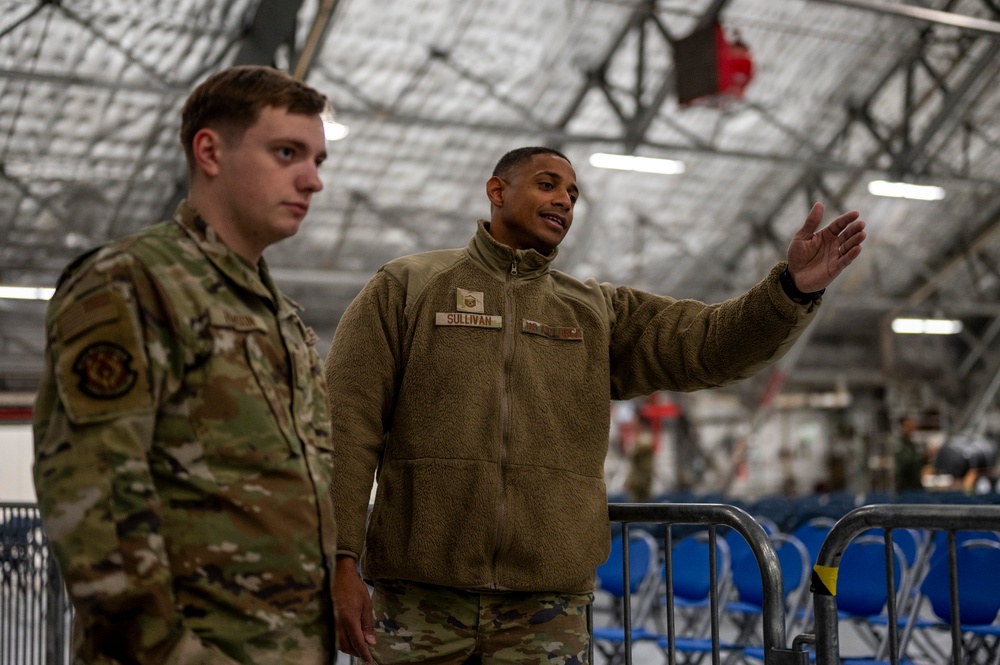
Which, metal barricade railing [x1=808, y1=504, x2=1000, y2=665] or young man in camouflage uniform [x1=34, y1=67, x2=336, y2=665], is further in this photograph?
metal barricade railing [x1=808, y1=504, x2=1000, y2=665]

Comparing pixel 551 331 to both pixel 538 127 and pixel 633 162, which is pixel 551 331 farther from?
pixel 538 127

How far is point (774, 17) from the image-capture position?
14.7 m

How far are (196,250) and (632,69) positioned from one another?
13873mm

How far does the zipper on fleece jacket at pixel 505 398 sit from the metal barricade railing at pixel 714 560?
568 mm

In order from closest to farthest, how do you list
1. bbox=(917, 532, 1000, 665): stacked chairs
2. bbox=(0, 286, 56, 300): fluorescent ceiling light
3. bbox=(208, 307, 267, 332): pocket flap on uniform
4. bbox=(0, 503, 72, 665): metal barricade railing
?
bbox=(208, 307, 267, 332): pocket flap on uniform
bbox=(0, 503, 72, 665): metal barricade railing
bbox=(917, 532, 1000, 665): stacked chairs
bbox=(0, 286, 56, 300): fluorescent ceiling light

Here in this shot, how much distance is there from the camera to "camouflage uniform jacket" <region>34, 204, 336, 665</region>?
1.40 metres

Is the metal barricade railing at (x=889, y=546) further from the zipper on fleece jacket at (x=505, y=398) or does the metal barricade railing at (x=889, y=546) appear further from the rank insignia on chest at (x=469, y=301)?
the rank insignia on chest at (x=469, y=301)

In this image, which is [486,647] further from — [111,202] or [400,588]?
[111,202]

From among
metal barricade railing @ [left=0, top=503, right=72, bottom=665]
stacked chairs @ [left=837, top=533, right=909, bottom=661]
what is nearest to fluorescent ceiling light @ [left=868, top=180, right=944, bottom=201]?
stacked chairs @ [left=837, top=533, right=909, bottom=661]

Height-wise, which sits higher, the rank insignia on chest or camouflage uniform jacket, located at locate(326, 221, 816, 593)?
the rank insignia on chest

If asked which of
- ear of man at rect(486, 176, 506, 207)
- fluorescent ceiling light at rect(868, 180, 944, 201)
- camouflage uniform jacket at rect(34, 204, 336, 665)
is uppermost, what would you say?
fluorescent ceiling light at rect(868, 180, 944, 201)

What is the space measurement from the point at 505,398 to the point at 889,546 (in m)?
0.88

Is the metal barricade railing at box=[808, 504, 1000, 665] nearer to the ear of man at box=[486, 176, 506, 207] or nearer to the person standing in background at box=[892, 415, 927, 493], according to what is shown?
the ear of man at box=[486, 176, 506, 207]

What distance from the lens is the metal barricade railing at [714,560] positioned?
8.00ft
